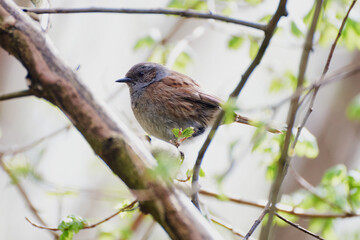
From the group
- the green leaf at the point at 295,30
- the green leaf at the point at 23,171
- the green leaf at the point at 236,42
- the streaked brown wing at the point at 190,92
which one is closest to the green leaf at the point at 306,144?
the streaked brown wing at the point at 190,92

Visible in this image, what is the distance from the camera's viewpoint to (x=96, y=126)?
2260 millimetres

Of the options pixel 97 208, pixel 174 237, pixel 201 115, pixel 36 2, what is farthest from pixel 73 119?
pixel 97 208

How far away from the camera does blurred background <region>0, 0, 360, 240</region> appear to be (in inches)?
193

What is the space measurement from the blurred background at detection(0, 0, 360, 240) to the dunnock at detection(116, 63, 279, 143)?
22 cm

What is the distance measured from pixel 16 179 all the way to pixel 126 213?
240cm

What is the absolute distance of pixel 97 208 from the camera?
29.8ft

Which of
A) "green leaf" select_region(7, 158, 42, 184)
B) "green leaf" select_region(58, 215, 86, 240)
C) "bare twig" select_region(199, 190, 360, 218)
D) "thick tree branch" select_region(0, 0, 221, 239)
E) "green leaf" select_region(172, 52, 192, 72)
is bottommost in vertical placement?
"green leaf" select_region(58, 215, 86, 240)

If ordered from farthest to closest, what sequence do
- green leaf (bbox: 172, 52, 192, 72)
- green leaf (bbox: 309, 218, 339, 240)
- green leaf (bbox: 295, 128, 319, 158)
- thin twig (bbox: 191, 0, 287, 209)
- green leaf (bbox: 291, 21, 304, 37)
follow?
1. green leaf (bbox: 172, 52, 192, 72)
2. green leaf (bbox: 291, 21, 304, 37)
3. green leaf (bbox: 309, 218, 339, 240)
4. green leaf (bbox: 295, 128, 319, 158)
5. thin twig (bbox: 191, 0, 287, 209)

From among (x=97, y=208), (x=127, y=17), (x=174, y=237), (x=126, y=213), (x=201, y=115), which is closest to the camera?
(x=174, y=237)

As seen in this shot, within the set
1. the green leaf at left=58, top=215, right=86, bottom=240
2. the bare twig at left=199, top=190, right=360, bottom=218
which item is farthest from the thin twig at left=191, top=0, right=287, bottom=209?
the bare twig at left=199, top=190, right=360, bottom=218

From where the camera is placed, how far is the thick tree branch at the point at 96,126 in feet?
7.27

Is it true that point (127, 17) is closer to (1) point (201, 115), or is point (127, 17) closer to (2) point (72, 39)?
(2) point (72, 39)

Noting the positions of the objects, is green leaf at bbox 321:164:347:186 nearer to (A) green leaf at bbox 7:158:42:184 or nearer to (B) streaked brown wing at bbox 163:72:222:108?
(B) streaked brown wing at bbox 163:72:222:108

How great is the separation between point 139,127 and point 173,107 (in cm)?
130
